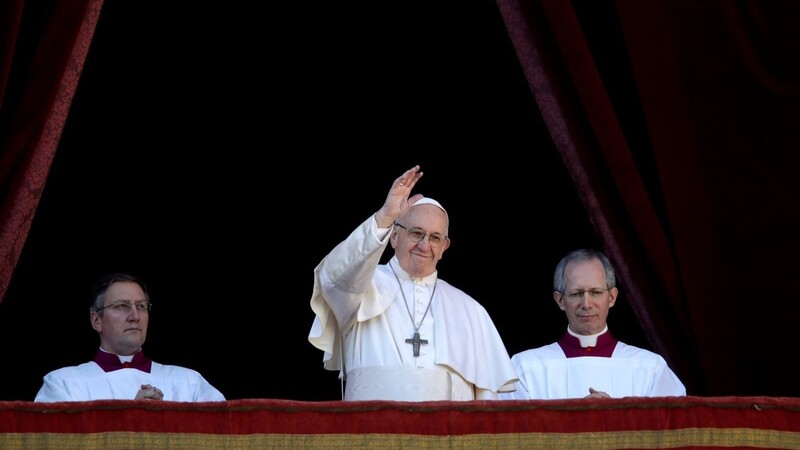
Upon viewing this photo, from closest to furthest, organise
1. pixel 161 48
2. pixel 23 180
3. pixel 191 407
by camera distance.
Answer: pixel 191 407
pixel 23 180
pixel 161 48

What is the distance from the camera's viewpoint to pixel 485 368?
514 centimetres

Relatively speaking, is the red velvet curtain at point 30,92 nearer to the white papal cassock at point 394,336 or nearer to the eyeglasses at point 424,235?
the white papal cassock at point 394,336

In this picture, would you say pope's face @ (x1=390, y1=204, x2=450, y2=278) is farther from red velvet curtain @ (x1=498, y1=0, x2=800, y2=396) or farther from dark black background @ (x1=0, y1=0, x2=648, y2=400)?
dark black background @ (x1=0, y1=0, x2=648, y2=400)

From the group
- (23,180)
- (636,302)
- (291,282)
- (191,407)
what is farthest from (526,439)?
(291,282)

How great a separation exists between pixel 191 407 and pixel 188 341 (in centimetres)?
296

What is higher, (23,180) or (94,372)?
(23,180)

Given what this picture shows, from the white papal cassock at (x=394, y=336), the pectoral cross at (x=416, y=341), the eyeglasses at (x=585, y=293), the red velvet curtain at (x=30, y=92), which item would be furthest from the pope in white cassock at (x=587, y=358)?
the red velvet curtain at (x=30, y=92)

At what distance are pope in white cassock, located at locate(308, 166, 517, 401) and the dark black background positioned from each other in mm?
1584

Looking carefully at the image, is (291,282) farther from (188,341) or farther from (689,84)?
(689,84)

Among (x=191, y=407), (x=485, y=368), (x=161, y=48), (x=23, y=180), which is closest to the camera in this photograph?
(x=191, y=407)

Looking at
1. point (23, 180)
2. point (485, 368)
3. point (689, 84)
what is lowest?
point (485, 368)

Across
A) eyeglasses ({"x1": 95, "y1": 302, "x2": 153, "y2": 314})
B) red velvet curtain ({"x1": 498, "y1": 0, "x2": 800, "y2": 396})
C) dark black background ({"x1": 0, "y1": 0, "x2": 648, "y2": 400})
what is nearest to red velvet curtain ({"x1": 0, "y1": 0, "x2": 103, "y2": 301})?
eyeglasses ({"x1": 95, "y1": 302, "x2": 153, "y2": 314})

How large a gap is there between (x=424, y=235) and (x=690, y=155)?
1051 mm

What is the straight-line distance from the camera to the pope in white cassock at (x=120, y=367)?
5410mm
